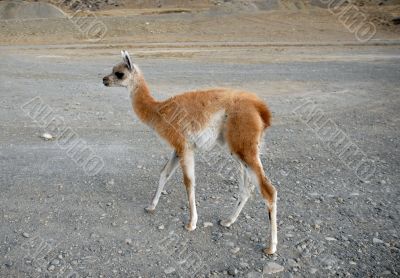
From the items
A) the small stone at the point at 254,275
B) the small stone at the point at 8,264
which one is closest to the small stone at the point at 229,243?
the small stone at the point at 254,275

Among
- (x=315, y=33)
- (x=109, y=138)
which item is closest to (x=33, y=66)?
(x=109, y=138)

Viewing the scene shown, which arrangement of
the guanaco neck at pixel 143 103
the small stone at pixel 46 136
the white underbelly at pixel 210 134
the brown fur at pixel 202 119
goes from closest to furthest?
the brown fur at pixel 202 119, the white underbelly at pixel 210 134, the guanaco neck at pixel 143 103, the small stone at pixel 46 136

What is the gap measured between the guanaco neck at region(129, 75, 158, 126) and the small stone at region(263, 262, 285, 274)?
244 cm

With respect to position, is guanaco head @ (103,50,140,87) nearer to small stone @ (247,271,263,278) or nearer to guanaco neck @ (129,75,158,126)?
guanaco neck @ (129,75,158,126)

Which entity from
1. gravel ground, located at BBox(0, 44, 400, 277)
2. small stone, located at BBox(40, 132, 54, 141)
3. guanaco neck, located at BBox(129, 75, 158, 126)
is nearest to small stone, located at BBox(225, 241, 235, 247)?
gravel ground, located at BBox(0, 44, 400, 277)

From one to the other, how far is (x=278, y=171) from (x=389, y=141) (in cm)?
295

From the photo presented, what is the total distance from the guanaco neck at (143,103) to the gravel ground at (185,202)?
1.24 metres

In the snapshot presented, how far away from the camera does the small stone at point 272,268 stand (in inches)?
181

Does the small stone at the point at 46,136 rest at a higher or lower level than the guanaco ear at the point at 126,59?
lower

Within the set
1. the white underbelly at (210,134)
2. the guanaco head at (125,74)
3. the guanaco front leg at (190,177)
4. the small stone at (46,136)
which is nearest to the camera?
the white underbelly at (210,134)

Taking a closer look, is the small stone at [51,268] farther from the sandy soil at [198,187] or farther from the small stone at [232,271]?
the small stone at [232,271]

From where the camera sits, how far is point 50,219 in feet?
18.3

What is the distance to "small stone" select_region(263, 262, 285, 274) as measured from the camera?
4602mm

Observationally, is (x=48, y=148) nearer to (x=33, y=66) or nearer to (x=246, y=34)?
(x=33, y=66)
